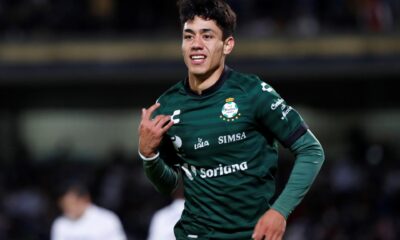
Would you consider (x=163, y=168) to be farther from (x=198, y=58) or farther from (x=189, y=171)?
(x=198, y=58)

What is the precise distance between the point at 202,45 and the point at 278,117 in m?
0.51

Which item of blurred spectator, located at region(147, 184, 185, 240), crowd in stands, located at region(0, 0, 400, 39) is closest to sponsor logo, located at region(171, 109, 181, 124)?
blurred spectator, located at region(147, 184, 185, 240)

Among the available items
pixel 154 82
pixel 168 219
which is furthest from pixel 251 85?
pixel 154 82

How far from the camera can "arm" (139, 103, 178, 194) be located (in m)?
5.00

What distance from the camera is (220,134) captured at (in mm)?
5012

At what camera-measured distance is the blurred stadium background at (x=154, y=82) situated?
16.9m

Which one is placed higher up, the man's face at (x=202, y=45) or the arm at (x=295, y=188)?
the man's face at (x=202, y=45)

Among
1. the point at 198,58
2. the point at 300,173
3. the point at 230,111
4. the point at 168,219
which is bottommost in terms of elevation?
the point at 168,219

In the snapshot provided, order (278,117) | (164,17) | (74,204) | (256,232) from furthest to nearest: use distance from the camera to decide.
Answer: (164,17), (74,204), (278,117), (256,232)

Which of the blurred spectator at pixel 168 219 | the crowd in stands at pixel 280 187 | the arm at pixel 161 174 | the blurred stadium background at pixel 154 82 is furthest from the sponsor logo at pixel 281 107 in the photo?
the blurred stadium background at pixel 154 82

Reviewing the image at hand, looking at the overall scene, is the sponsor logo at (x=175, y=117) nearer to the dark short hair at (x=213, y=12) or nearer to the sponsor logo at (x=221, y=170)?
the sponsor logo at (x=221, y=170)

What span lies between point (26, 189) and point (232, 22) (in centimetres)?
1351

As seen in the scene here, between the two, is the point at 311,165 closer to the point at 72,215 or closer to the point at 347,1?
the point at 72,215

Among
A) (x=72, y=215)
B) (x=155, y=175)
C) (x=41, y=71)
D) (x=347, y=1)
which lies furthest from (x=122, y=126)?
(x=155, y=175)
